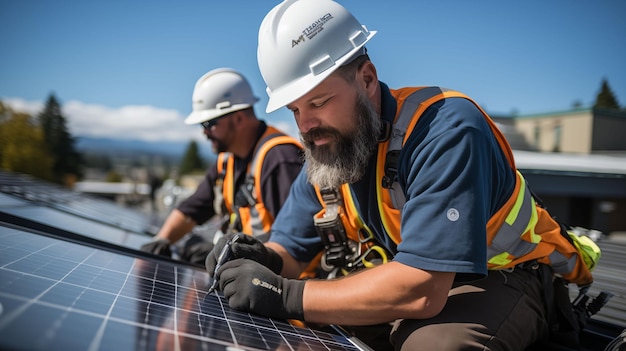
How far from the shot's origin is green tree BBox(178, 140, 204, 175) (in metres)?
118

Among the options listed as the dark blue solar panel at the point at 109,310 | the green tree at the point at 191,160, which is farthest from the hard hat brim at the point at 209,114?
the green tree at the point at 191,160

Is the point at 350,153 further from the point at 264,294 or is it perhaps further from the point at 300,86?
the point at 264,294

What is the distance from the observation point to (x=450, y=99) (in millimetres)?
2115

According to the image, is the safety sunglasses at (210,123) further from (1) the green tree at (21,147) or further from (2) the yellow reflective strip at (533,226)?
(1) the green tree at (21,147)

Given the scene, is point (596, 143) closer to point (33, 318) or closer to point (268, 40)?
point (268, 40)

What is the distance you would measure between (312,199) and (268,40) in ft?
3.25

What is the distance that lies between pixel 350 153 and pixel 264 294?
81cm

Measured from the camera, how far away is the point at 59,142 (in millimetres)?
75000

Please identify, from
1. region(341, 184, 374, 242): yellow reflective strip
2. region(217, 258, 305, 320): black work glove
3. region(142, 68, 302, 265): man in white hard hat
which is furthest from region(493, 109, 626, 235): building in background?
region(217, 258, 305, 320): black work glove

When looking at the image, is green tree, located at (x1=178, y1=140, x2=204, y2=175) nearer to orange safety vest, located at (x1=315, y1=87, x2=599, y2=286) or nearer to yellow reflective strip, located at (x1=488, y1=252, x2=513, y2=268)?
orange safety vest, located at (x1=315, y1=87, x2=599, y2=286)

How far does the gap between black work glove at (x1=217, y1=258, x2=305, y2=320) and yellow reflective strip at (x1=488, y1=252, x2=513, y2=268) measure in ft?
3.13

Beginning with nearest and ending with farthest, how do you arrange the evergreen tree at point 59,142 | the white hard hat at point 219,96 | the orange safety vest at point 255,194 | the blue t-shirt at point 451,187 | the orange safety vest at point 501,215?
the blue t-shirt at point 451,187
the orange safety vest at point 501,215
the orange safety vest at point 255,194
the white hard hat at point 219,96
the evergreen tree at point 59,142

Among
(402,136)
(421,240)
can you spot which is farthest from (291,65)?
(421,240)

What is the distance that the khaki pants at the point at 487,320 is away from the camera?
1994 mm
